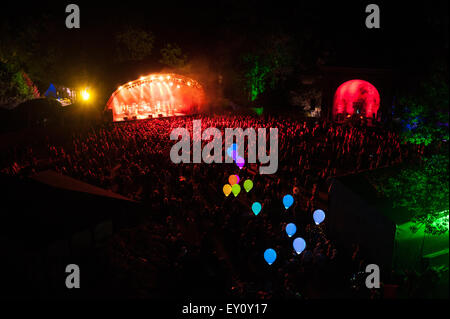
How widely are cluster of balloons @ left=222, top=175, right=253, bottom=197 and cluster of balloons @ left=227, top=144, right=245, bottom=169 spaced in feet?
5.04

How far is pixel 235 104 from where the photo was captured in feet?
82.9

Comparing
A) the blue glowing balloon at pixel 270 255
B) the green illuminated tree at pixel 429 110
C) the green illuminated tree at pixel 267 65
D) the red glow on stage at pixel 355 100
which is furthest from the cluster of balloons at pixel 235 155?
the green illuminated tree at pixel 267 65

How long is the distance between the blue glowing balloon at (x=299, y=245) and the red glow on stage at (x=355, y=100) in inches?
590

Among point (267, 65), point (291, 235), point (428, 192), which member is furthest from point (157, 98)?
point (428, 192)

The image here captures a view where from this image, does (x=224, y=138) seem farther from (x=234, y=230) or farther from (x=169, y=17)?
(x=169, y=17)

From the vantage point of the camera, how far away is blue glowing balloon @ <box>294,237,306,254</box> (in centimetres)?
790

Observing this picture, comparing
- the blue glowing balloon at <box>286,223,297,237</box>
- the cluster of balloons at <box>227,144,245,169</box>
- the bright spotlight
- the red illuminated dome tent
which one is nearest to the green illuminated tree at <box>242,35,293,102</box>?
the red illuminated dome tent

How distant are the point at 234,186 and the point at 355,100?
47.7ft

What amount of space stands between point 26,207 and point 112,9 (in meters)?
27.2

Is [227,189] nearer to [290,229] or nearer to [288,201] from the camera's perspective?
[288,201]

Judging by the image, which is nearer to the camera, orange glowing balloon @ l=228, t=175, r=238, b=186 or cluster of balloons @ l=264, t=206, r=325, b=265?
cluster of balloons @ l=264, t=206, r=325, b=265

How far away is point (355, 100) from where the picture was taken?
72.2 feet

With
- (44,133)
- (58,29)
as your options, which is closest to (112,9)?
(58,29)

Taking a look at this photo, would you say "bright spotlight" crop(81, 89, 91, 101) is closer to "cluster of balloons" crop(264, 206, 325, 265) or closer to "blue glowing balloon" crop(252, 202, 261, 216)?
"blue glowing balloon" crop(252, 202, 261, 216)
